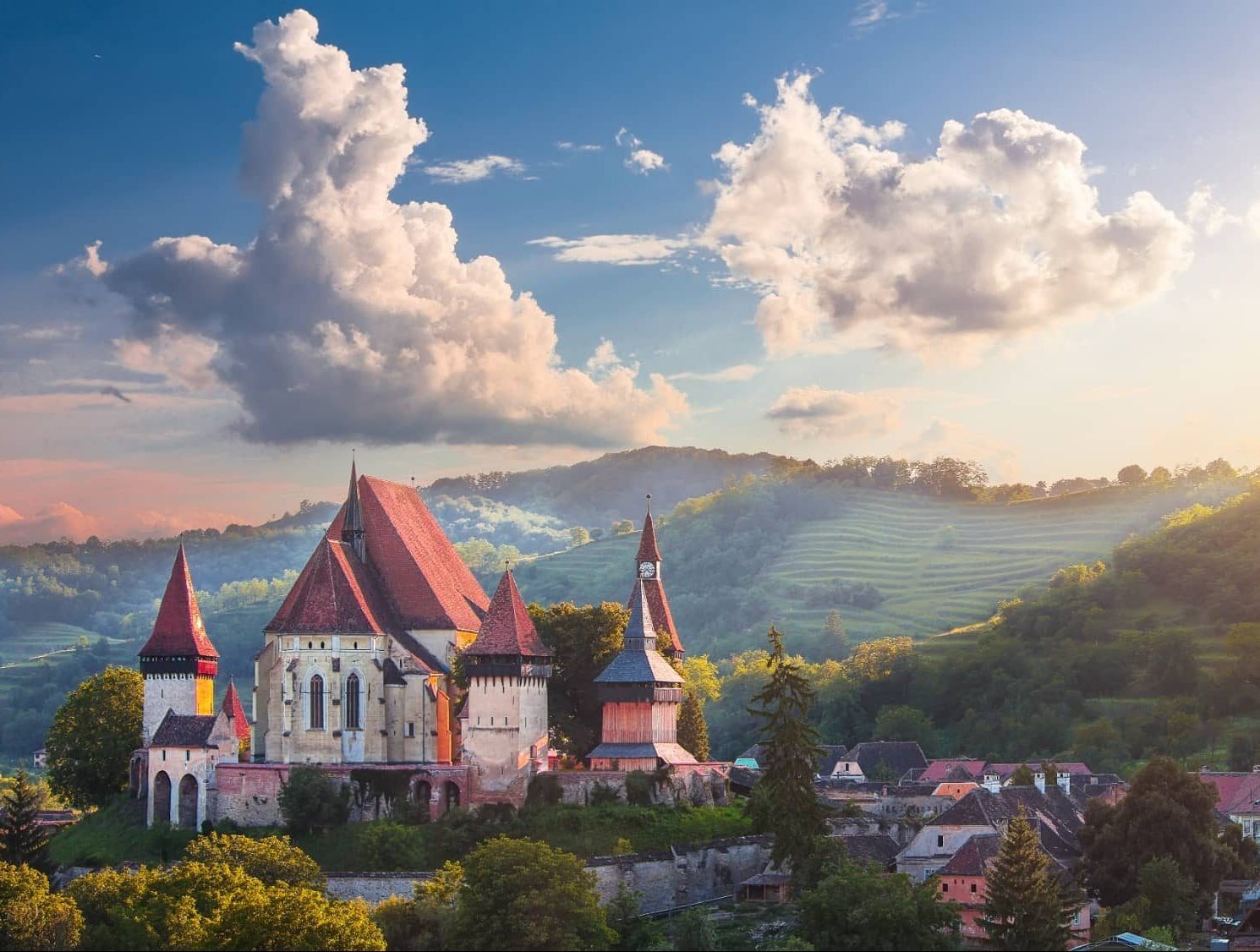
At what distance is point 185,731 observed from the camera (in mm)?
66062

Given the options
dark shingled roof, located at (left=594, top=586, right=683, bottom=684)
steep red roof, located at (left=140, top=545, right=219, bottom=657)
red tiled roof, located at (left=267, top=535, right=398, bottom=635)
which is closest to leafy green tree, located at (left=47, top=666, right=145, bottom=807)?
steep red roof, located at (left=140, top=545, right=219, bottom=657)

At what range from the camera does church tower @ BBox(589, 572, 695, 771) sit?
66312mm

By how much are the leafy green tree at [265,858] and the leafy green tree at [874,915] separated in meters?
15.4

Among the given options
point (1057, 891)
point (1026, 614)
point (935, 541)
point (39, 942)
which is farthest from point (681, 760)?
point (935, 541)

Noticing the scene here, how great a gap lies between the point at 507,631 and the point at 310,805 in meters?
9.01

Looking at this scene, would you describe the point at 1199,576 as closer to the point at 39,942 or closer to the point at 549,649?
the point at 549,649

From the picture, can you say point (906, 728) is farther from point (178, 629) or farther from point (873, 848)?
point (178, 629)

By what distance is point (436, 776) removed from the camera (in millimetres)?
64875

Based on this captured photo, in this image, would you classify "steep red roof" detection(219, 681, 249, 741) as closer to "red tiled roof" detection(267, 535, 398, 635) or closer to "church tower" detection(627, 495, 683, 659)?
"red tiled roof" detection(267, 535, 398, 635)

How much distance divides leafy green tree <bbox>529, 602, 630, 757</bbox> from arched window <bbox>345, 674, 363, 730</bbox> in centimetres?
728

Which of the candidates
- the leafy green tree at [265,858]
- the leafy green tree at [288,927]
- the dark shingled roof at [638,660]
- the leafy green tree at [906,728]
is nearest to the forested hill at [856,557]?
the leafy green tree at [906,728]

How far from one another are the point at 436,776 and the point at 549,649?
6792 millimetres

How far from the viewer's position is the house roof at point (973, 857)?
5853 cm

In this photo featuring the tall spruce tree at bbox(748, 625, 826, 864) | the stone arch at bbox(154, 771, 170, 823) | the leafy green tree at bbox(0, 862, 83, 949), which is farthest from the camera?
the stone arch at bbox(154, 771, 170, 823)
